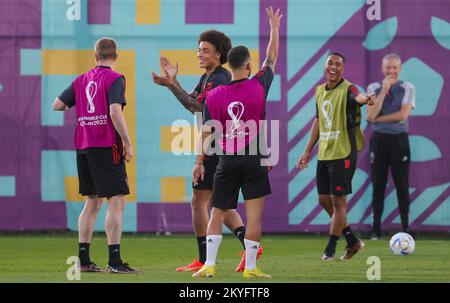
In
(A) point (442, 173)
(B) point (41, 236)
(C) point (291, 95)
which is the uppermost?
(C) point (291, 95)

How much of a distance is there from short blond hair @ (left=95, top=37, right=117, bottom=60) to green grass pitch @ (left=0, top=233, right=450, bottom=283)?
1847 millimetres

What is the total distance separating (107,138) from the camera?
898cm

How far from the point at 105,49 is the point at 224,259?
2797mm

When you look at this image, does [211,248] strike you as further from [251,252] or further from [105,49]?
[105,49]

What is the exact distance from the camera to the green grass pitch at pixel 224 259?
8500 mm

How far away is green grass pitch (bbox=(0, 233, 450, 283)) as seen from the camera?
8500 mm

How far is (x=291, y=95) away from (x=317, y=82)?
0.38m

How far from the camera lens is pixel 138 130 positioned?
1386cm

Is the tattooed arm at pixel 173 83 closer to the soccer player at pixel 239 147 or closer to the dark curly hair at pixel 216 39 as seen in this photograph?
the dark curly hair at pixel 216 39

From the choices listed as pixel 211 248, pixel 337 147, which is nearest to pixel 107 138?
pixel 211 248

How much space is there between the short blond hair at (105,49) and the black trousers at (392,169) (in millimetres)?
5426
